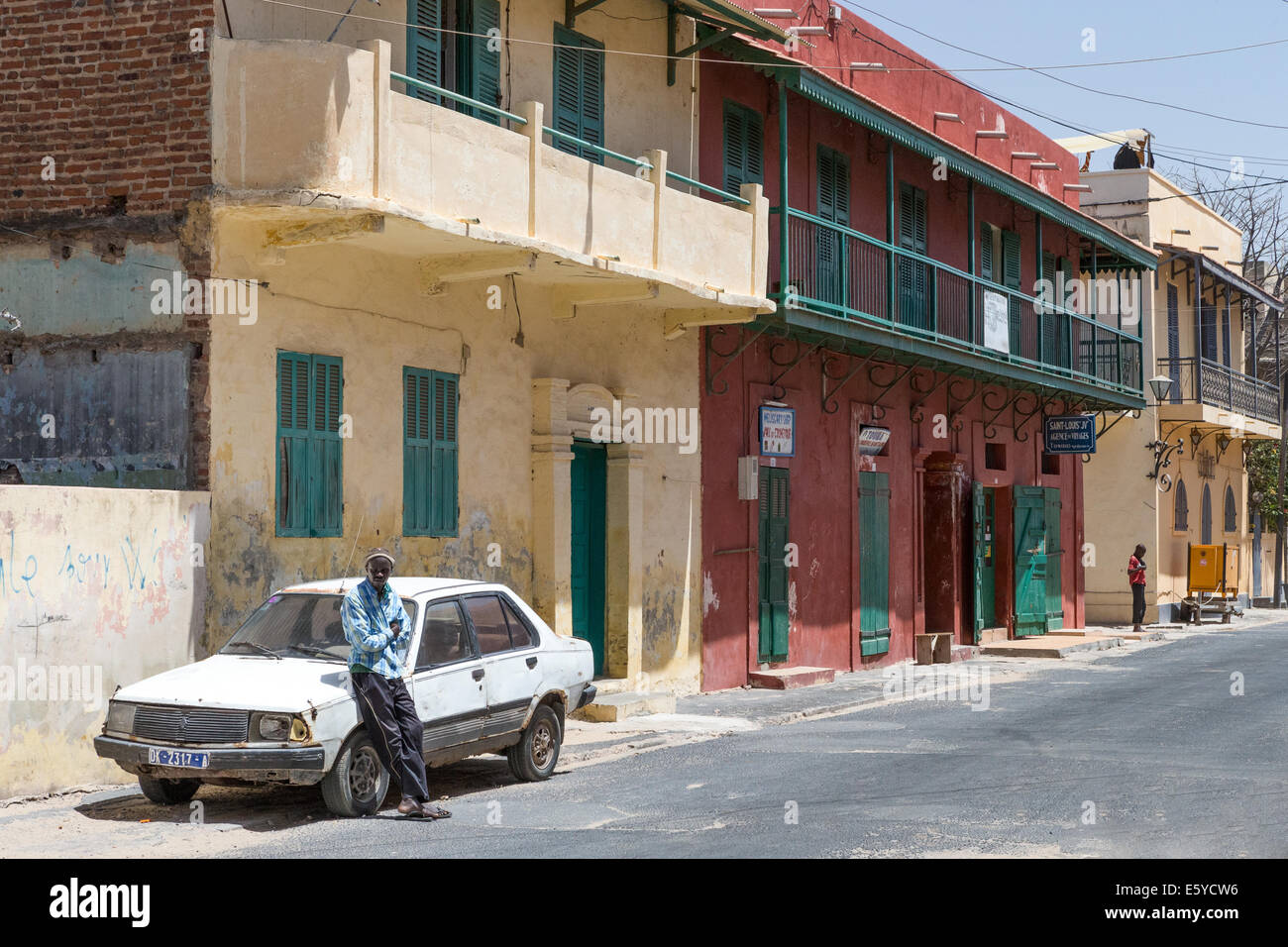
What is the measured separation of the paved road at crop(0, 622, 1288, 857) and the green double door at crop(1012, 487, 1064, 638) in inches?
436

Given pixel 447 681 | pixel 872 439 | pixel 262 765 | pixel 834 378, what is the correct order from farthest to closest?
1. pixel 872 439
2. pixel 834 378
3. pixel 447 681
4. pixel 262 765

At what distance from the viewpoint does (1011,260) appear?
26.5m

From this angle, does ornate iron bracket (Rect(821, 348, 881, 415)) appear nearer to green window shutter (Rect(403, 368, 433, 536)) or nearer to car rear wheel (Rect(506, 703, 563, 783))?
green window shutter (Rect(403, 368, 433, 536))

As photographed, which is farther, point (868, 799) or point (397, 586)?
point (397, 586)

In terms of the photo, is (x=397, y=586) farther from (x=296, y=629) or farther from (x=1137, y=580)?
(x=1137, y=580)

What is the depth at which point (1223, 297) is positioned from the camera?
1587 inches

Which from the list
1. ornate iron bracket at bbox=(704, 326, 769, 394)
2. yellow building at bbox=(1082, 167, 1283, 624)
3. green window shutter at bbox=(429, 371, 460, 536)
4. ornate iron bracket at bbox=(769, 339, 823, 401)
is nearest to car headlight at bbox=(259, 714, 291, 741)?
green window shutter at bbox=(429, 371, 460, 536)

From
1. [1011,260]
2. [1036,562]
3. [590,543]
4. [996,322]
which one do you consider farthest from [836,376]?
[1036,562]

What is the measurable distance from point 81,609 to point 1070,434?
20.9 metres

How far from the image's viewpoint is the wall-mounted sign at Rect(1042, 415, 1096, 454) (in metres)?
27.7

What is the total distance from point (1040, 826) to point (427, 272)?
756 centimetres

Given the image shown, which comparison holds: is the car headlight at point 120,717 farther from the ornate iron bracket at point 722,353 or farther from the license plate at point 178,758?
the ornate iron bracket at point 722,353

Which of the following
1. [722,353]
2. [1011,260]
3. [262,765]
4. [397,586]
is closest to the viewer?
[262,765]
